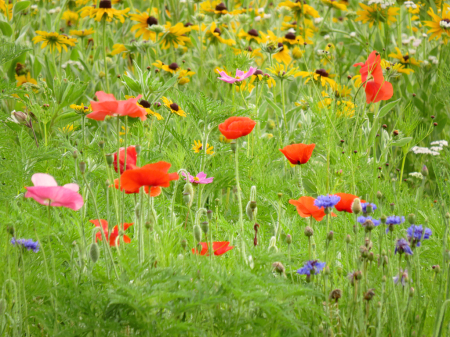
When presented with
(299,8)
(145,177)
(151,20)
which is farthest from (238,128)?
(299,8)

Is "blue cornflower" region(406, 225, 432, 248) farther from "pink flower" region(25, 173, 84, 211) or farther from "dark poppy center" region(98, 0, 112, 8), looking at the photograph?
"dark poppy center" region(98, 0, 112, 8)

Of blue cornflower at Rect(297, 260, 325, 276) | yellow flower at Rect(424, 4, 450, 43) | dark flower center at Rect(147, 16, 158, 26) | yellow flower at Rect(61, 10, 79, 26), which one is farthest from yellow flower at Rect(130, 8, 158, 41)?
blue cornflower at Rect(297, 260, 325, 276)

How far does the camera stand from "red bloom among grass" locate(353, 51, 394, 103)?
71.3 inches

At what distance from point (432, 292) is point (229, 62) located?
61.5 inches

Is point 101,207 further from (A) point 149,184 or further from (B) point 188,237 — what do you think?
(A) point 149,184

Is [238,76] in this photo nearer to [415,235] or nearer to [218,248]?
[218,248]

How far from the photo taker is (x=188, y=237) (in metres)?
1.42

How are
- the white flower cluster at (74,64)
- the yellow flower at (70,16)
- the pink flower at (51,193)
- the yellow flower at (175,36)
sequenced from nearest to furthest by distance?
the pink flower at (51,193)
the yellow flower at (175,36)
the white flower cluster at (74,64)
the yellow flower at (70,16)

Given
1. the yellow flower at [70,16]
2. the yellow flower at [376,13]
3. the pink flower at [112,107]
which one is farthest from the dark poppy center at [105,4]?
the pink flower at [112,107]

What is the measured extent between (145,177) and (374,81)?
110cm

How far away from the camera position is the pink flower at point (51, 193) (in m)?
0.91

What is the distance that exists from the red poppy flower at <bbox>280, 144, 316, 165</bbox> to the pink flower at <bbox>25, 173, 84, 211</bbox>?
0.64 metres

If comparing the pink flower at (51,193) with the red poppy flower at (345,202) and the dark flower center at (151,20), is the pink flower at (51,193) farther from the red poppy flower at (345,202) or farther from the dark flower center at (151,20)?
the dark flower center at (151,20)

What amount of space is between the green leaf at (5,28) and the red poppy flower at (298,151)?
1.88 meters
